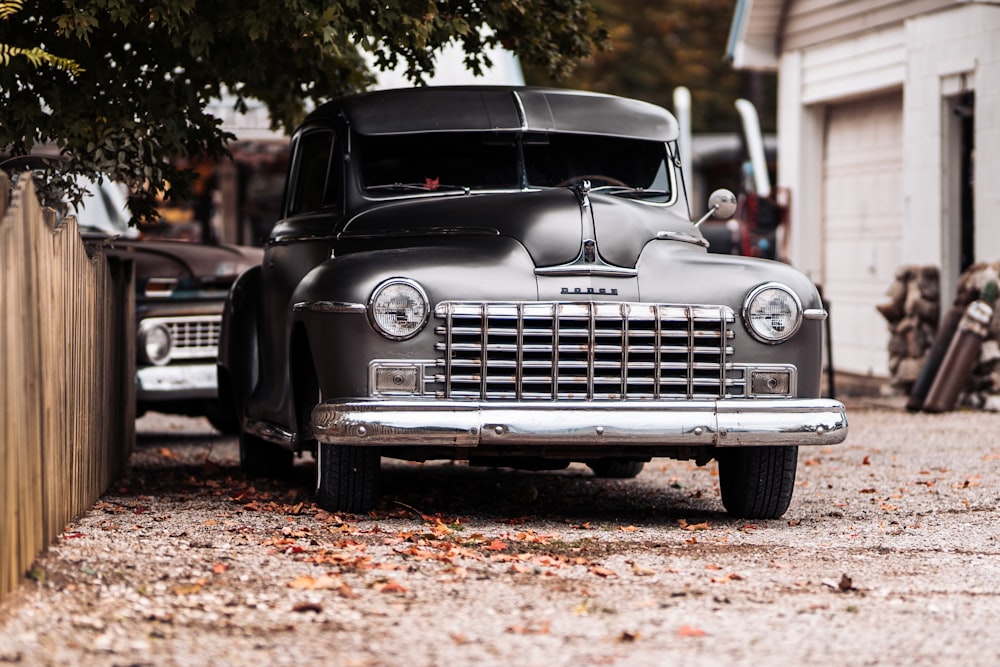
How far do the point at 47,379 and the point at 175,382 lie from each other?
504 centimetres

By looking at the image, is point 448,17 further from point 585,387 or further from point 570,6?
point 585,387

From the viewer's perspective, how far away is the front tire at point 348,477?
7191 millimetres

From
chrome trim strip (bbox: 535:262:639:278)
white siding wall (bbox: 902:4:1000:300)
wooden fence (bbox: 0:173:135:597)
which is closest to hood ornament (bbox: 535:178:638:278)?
chrome trim strip (bbox: 535:262:639:278)

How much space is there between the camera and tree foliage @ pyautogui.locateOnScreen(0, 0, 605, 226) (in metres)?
8.37

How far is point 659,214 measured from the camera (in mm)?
7801

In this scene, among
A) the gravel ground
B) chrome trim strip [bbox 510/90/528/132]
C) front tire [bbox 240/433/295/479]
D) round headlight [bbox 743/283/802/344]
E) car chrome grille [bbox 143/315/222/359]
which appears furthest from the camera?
car chrome grille [bbox 143/315/222/359]

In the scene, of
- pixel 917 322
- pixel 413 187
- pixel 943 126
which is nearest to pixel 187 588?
pixel 413 187

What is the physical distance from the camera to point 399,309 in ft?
22.2

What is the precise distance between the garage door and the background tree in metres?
25.2

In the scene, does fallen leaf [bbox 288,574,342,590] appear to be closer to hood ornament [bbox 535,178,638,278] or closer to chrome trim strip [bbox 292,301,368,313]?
chrome trim strip [bbox 292,301,368,313]

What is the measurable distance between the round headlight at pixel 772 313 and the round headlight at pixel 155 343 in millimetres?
5122

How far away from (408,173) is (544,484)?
7.05 feet

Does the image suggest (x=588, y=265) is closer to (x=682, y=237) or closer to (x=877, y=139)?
(x=682, y=237)

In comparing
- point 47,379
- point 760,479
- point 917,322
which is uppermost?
point 47,379
